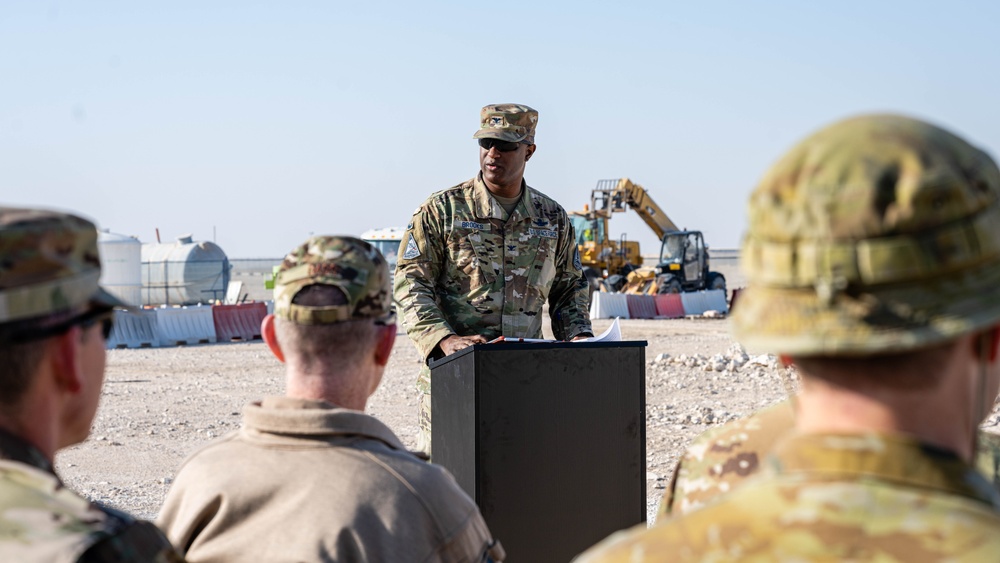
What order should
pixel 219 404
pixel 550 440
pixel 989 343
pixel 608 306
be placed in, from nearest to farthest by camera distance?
pixel 989 343 < pixel 550 440 < pixel 219 404 < pixel 608 306

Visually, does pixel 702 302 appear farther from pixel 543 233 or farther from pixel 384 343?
pixel 384 343

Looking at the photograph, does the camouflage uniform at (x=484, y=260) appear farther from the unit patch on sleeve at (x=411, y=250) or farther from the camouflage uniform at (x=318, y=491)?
the camouflage uniform at (x=318, y=491)

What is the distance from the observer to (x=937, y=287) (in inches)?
53.7

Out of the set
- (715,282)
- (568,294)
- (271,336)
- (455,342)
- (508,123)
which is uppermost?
(508,123)

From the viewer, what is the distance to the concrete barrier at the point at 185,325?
2227cm

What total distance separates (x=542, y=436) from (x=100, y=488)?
5071mm

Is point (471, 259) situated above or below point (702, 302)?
above

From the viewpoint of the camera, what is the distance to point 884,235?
1.34m

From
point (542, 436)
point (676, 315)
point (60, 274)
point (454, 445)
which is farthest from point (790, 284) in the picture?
point (676, 315)

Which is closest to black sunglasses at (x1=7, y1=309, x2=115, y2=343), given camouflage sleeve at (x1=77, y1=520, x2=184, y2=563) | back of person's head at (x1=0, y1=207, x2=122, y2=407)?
back of person's head at (x1=0, y1=207, x2=122, y2=407)

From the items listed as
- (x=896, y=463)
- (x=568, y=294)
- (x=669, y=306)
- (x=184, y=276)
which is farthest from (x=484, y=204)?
(x=184, y=276)

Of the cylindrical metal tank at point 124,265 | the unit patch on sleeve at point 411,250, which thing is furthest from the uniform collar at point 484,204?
the cylindrical metal tank at point 124,265

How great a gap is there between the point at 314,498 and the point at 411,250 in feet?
10.1

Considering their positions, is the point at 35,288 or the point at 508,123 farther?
the point at 508,123
